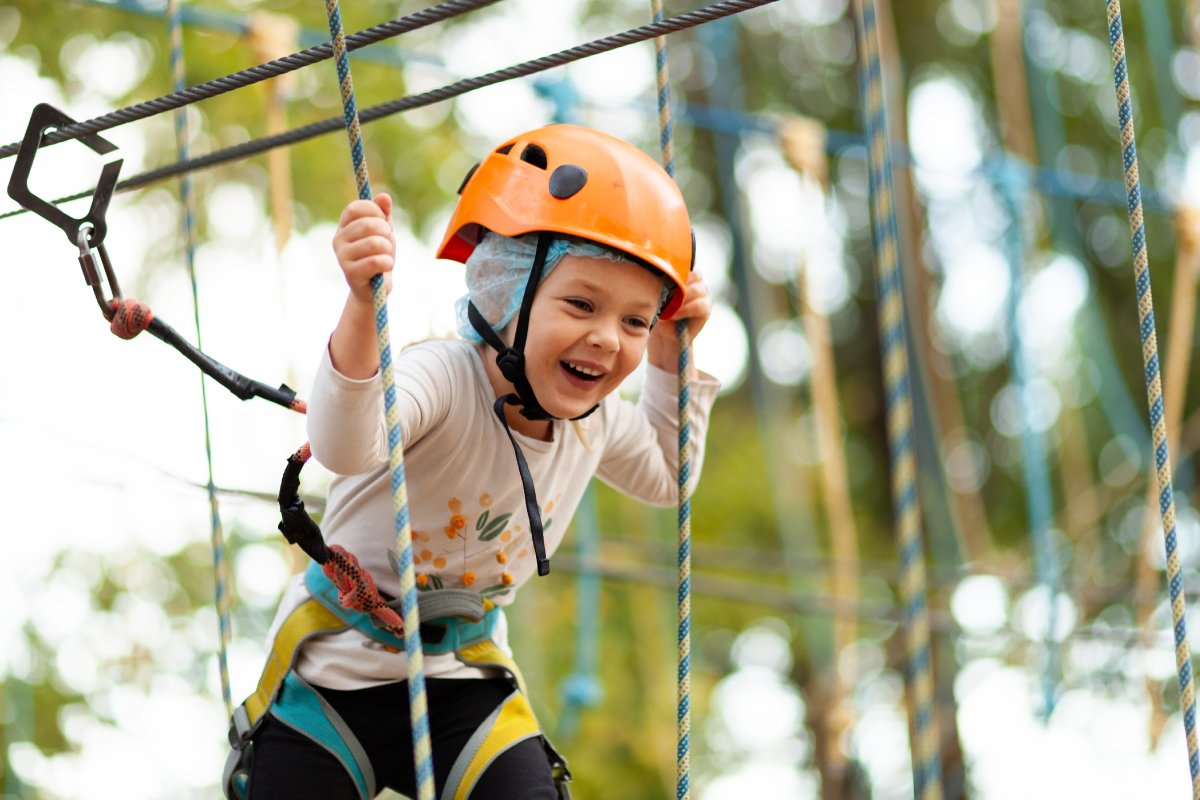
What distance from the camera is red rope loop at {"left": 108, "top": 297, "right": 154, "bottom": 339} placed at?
1.28 meters

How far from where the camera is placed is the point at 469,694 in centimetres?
147

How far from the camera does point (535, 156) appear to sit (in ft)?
4.62

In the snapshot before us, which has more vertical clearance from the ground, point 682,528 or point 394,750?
point 682,528

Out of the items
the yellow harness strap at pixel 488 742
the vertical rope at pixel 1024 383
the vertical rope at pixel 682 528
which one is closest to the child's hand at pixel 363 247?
the vertical rope at pixel 682 528

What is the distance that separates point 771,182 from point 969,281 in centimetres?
105

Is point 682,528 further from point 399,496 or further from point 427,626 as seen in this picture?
point 399,496

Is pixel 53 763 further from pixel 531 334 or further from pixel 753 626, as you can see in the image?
pixel 531 334

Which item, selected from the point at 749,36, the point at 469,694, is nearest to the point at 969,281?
the point at 749,36

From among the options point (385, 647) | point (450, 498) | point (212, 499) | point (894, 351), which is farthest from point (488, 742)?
point (894, 351)

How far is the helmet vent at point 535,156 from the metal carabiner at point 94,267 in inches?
15.8

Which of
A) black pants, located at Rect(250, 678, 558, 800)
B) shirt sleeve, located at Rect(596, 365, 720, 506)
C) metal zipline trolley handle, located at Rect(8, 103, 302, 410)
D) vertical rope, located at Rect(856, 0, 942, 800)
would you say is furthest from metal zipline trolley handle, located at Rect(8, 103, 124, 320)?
vertical rope, located at Rect(856, 0, 942, 800)

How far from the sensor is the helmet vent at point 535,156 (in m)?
1.40

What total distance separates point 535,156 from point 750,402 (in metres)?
5.83

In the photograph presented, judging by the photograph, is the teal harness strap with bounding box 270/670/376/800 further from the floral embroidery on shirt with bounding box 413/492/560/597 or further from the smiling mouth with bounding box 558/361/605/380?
the smiling mouth with bounding box 558/361/605/380
